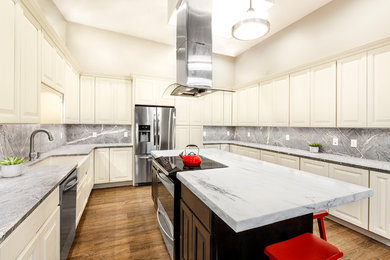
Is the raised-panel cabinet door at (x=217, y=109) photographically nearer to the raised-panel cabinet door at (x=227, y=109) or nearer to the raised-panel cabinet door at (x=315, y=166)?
the raised-panel cabinet door at (x=227, y=109)

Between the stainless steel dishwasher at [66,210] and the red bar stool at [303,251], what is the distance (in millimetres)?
1631

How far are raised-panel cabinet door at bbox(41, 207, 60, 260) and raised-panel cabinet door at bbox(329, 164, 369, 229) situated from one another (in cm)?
314

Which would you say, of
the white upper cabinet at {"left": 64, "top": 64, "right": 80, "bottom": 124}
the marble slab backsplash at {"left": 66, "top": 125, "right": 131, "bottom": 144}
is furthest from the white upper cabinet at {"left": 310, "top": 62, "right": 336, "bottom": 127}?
the white upper cabinet at {"left": 64, "top": 64, "right": 80, "bottom": 124}

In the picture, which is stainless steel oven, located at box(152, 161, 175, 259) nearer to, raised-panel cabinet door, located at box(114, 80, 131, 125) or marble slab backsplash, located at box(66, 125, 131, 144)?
Result: raised-panel cabinet door, located at box(114, 80, 131, 125)

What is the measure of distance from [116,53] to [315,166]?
4621 millimetres

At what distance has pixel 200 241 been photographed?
1.19 meters

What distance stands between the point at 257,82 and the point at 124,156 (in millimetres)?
3472

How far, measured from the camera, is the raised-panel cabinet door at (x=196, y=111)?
4.59 metres

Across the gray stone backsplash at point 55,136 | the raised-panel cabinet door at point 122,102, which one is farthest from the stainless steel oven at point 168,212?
the raised-panel cabinet door at point 122,102

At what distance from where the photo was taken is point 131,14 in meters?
3.46

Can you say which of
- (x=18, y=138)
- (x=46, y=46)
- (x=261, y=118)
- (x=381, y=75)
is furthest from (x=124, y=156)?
(x=381, y=75)

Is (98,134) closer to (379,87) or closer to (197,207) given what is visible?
(197,207)

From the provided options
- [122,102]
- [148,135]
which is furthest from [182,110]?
[122,102]

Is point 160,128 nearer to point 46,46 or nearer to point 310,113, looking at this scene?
point 46,46
